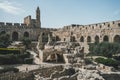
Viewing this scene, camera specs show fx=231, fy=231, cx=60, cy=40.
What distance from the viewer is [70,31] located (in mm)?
54875

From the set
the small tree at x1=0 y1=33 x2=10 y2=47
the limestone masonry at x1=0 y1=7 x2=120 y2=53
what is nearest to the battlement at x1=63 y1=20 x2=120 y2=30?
the limestone masonry at x1=0 y1=7 x2=120 y2=53

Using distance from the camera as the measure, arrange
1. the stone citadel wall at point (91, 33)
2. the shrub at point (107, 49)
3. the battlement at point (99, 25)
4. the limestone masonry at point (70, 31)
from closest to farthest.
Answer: the shrub at point (107, 49)
the battlement at point (99, 25)
the stone citadel wall at point (91, 33)
the limestone masonry at point (70, 31)

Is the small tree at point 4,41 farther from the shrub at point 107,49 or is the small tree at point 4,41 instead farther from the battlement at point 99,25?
the battlement at point 99,25

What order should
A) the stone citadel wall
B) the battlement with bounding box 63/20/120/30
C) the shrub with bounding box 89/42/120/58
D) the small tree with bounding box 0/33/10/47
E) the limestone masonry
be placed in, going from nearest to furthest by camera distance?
the shrub with bounding box 89/42/120/58, the small tree with bounding box 0/33/10/47, the battlement with bounding box 63/20/120/30, the stone citadel wall, the limestone masonry

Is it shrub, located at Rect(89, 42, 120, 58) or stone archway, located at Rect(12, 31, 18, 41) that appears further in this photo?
stone archway, located at Rect(12, 31, 18, 41)

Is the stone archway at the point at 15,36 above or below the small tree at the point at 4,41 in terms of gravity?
above

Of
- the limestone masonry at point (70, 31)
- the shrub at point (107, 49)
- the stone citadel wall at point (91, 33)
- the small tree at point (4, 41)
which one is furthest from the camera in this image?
the limestone masonry at point (70, 31)

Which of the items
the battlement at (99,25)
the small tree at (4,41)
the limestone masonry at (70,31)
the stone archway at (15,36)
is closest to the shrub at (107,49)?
the limestone masonry at (70,31)

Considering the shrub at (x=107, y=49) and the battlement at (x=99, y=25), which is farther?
the battlement at (x=99, y=25)

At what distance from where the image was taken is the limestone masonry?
44.4m

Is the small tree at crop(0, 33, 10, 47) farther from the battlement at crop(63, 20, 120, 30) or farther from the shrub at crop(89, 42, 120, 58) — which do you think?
the battlement at crop(63, 20, 120, 30)

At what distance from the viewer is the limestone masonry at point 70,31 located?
4443cm

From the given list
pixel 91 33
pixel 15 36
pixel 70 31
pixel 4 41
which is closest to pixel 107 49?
pixel 91 33

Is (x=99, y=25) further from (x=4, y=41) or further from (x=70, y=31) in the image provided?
(x=4, y=41)
